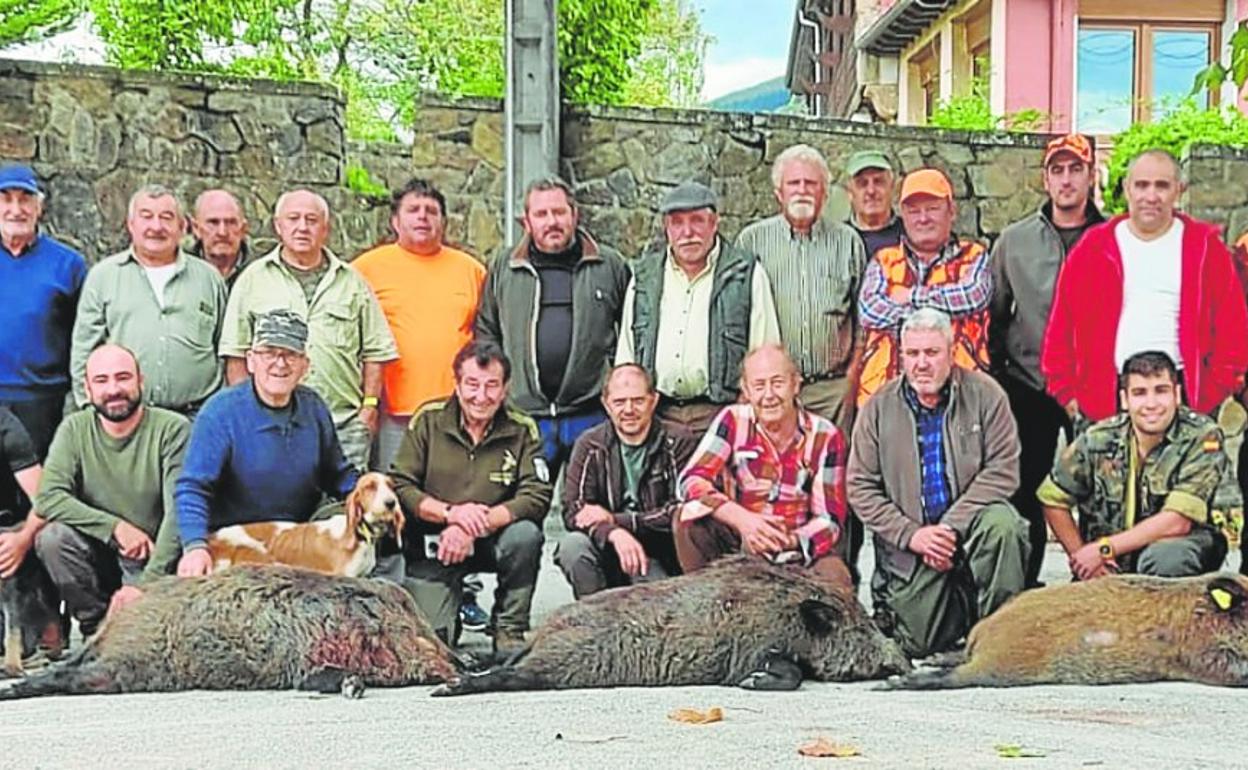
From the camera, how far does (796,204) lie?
8.18 m

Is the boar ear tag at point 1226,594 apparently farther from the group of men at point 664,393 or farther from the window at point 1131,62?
the window at point 1131,62

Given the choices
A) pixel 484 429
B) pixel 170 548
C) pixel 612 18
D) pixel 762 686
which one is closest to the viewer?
pixel 762 686

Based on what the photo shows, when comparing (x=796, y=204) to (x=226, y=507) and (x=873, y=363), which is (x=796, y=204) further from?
(x=226, y=507)

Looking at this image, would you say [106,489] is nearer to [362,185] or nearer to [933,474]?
[933,474]

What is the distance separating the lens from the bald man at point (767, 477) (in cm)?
735

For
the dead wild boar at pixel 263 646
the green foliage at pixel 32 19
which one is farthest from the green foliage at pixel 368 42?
the dead wild boar at pixel 263 646

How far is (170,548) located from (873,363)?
3005mm

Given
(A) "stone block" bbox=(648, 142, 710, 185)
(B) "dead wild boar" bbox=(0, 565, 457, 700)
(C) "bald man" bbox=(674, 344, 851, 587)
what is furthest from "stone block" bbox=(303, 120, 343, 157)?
(B) "dead wild boar" bbox=(0, 565, 457, 700)

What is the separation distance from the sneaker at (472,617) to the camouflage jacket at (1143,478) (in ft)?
8.42

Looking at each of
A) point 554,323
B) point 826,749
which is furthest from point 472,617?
point 826,749

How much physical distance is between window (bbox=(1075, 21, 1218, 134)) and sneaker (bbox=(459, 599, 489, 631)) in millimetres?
13550

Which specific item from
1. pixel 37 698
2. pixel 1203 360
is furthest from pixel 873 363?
pixel 37 698

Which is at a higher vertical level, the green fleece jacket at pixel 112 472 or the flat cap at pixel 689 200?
the flat cap at pixel 689 200

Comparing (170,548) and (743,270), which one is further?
(743,270)
